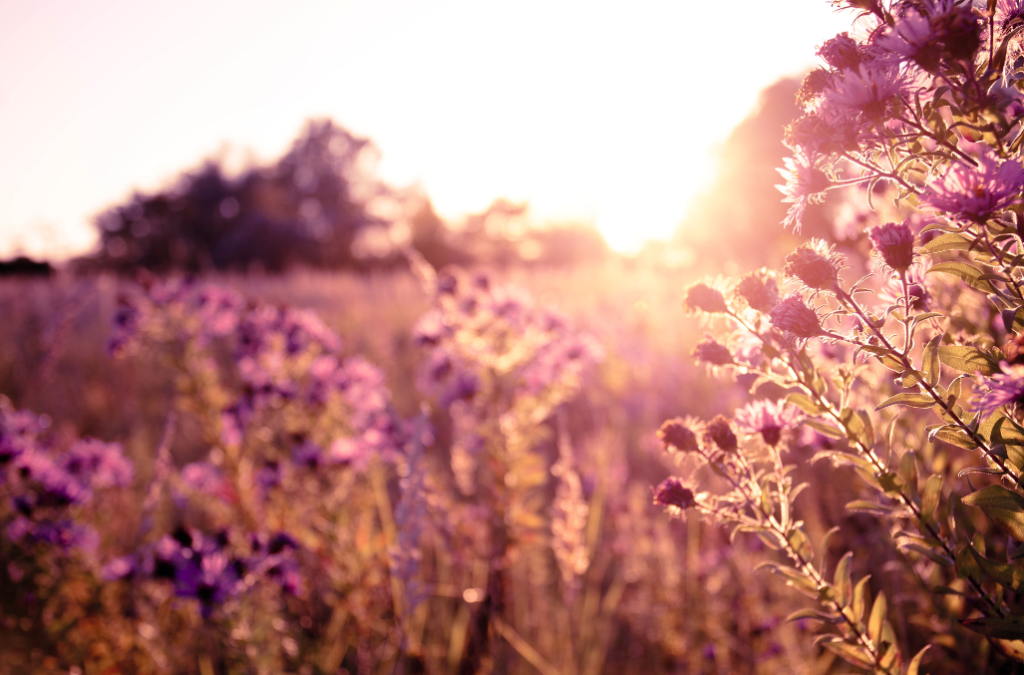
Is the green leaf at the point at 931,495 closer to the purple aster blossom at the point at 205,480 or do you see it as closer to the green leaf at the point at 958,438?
the green leaf at the point at 958,438

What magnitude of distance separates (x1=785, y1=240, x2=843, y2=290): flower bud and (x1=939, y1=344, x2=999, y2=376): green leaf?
0.17 meters

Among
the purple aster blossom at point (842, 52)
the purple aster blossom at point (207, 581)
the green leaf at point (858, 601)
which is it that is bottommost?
the purple aster blossom at point (207, 581)

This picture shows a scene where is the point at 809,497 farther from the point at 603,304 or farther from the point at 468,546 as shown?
the point at 603,304

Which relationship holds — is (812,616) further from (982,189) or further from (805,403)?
(982,189)

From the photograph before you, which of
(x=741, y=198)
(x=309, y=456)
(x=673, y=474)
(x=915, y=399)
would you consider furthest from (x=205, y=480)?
(x=741, y=198)

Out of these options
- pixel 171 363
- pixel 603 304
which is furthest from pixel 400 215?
pixel 171 363

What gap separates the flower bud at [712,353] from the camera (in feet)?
2.95

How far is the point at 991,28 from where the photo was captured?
65cm

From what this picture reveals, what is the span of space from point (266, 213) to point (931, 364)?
130ft

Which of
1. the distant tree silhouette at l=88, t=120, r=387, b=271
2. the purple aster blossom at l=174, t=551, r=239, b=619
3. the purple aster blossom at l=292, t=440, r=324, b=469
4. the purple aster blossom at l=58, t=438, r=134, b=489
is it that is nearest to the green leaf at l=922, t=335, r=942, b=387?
the purple aster blossom at l=174, t=551, r=239, b=619

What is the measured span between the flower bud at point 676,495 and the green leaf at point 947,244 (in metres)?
0.48

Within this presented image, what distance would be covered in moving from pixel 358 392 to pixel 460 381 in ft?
2.22

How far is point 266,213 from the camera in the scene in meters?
35.8

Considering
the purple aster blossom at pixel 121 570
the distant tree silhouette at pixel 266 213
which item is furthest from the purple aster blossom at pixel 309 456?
the distant tree silhouette at pixel 266 213
